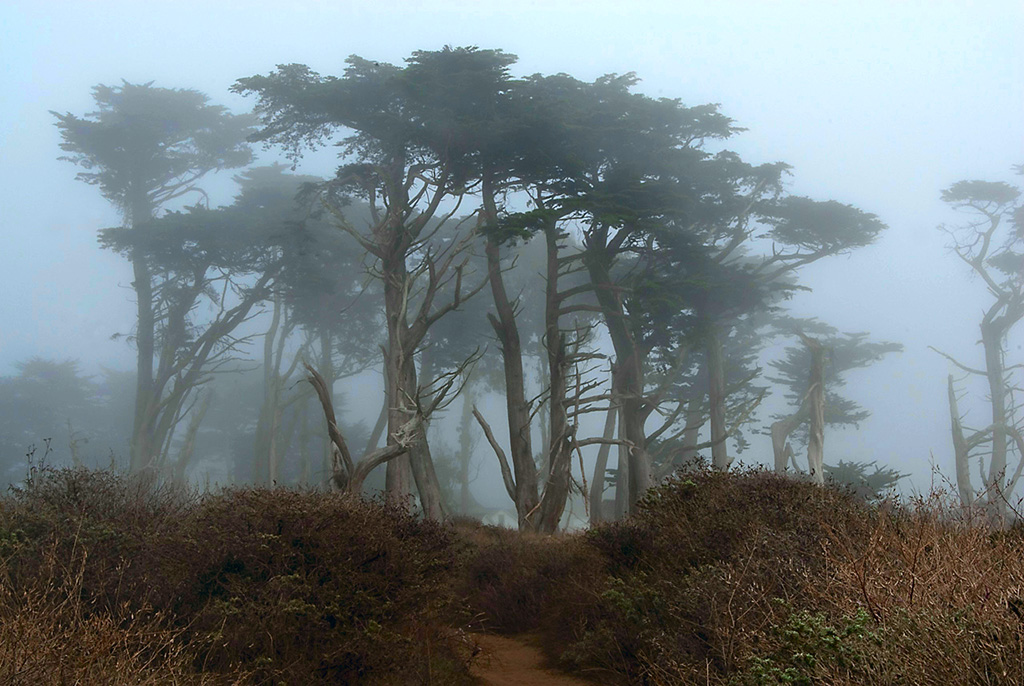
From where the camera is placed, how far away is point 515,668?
8672 mm

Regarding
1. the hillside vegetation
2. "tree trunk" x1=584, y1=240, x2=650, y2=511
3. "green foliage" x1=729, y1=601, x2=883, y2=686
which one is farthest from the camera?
"tree trunk" x1=584, y1=240, x2=650, y2=511

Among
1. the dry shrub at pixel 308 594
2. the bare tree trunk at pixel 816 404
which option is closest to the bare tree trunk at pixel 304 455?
the bare tree trunk at pixel 816 404

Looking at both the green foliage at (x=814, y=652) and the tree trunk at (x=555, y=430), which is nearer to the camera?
the green foliage at (x=814, y=652)

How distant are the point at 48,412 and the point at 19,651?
129 feet

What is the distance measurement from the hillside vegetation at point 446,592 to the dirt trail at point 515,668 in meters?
0.21

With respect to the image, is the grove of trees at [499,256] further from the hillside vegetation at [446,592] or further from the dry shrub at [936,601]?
the dry shrub at [936,601]

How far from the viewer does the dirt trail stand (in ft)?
26.1

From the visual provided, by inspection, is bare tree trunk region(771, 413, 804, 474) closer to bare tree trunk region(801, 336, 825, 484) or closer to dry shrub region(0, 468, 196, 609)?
bare tree trunk region(801, 336, 825, 484)

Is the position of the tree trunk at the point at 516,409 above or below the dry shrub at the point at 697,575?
above

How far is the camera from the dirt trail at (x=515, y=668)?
7.96m

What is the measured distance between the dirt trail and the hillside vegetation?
0.70 feet

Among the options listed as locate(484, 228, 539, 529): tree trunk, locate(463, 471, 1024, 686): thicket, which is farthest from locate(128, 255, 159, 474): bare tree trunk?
locate(463, 471, 1024, 686): thicket

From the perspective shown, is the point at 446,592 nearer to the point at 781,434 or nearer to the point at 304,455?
the point at 781,434

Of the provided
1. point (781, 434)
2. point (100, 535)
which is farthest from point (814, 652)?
point (781, 434)
